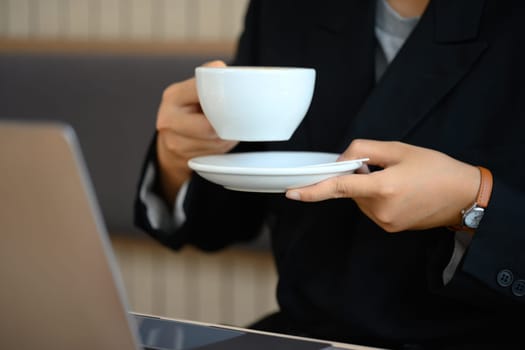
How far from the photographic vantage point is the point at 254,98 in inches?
28.6

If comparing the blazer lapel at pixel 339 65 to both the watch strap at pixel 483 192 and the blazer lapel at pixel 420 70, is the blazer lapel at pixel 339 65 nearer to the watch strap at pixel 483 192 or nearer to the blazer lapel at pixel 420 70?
the blazer lapel at pixel 420 70

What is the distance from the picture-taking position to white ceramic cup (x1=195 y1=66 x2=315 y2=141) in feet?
2.36

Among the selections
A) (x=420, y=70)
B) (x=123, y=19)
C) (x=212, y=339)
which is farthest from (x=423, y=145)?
(x=123, y=19)

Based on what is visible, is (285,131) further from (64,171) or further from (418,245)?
(64,171)

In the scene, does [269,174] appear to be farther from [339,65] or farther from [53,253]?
[339,65]

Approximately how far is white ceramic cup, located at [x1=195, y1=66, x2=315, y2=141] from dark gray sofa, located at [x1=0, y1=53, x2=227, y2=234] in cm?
103

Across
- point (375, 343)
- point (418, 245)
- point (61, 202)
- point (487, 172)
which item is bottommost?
point (375, 343)

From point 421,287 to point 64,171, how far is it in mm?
650

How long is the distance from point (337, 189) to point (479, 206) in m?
0.20

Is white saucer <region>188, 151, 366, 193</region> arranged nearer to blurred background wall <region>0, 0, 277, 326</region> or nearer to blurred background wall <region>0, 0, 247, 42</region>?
blurred background wall <region>0, 0, 277, 326</region>

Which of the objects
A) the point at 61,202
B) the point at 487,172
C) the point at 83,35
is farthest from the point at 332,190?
the point at 83,35

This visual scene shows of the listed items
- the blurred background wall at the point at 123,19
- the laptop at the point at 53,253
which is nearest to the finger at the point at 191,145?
the laptop at the point at 53,253

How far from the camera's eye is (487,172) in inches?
32.3

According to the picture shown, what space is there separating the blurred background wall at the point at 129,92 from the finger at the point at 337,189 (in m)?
1.04
